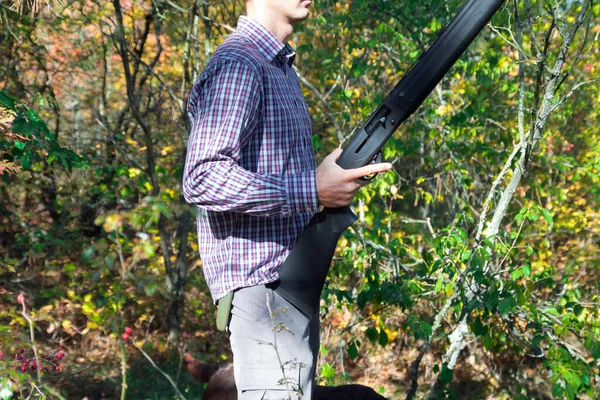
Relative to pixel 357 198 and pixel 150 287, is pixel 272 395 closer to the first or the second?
pixel 150 287

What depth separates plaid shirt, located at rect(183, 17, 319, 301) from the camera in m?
1.43

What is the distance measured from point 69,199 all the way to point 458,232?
3.59 m

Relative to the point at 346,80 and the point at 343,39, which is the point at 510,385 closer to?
the point at 346,80

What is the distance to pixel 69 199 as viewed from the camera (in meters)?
5.13

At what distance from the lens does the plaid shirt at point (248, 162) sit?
143cm

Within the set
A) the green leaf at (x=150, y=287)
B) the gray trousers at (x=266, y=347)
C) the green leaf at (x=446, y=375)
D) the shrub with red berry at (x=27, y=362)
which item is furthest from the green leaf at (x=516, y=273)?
the shrub with red berry at (x=27, y=362)

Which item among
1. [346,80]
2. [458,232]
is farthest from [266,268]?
[346,80]

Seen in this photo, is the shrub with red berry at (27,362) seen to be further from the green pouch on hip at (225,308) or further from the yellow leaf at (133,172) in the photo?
the yellow leaf at (133,172)

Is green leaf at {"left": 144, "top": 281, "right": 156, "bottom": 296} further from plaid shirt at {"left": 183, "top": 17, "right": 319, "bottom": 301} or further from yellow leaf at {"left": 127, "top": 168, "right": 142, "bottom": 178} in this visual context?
yellow leaf at {"left": 127, "top": 168, "right": 142, "bottom": 178}

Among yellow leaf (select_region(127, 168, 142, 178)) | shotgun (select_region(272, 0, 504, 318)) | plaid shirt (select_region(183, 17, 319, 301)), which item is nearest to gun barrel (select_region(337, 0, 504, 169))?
shotgun (select_region(272, 0, 504, 318))

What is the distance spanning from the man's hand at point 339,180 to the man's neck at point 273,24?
1.53 ft

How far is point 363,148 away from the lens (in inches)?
63.4

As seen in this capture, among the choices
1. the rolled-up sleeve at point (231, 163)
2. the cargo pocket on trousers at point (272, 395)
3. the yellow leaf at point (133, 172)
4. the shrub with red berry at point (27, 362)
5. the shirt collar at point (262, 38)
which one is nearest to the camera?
the rolled-up sleeve at point (231, 163)

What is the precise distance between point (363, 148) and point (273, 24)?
46 centimetres
